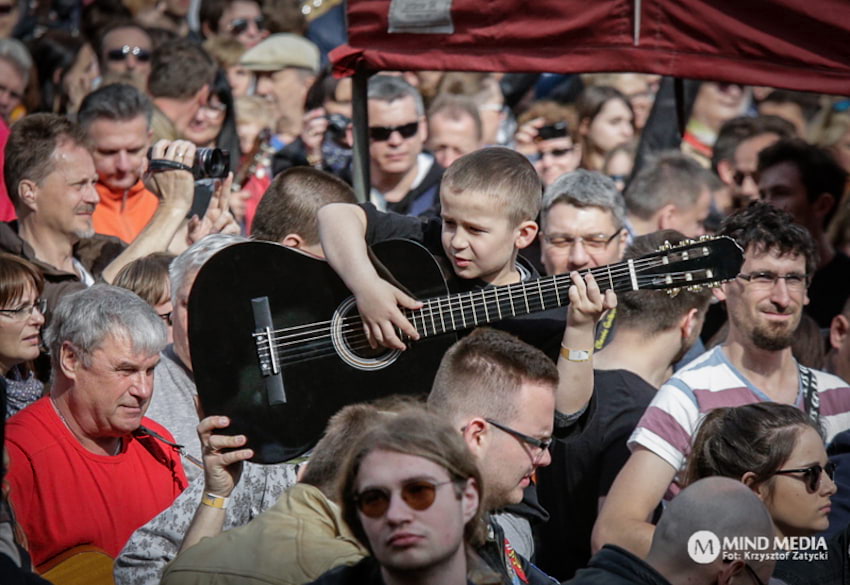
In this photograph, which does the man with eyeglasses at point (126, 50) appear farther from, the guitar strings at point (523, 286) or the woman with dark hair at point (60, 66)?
the guitar strings at point (523, 286)

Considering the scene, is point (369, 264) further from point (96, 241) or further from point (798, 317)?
point (96, 241)

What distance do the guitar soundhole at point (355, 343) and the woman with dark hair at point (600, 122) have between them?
16.4ft

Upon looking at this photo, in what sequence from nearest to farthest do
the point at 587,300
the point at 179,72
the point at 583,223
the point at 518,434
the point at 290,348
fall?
the point at 518,434 < the point at 587,300 < the point at 290,348 < the point at 583,223 < the point at 179,72

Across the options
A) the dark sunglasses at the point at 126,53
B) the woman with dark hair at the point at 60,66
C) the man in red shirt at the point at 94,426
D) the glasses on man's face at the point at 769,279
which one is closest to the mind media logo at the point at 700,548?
the glasses on man's face at the point at 769,279

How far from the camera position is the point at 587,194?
19.9ft

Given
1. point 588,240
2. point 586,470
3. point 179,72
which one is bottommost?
point 586,470

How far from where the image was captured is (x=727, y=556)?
139 inches

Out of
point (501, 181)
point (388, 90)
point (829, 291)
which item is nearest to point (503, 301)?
point (501, 181)

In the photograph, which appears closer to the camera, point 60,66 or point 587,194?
point 587,194

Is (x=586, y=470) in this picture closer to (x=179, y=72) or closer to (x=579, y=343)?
(x=579, y=343)

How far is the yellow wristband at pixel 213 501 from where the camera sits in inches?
157

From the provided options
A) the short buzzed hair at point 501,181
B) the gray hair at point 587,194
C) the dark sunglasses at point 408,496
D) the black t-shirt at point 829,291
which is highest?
the short buzzed hair at point 501,181

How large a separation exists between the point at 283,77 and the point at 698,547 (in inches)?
265

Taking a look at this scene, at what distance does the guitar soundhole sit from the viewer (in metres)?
4.60
